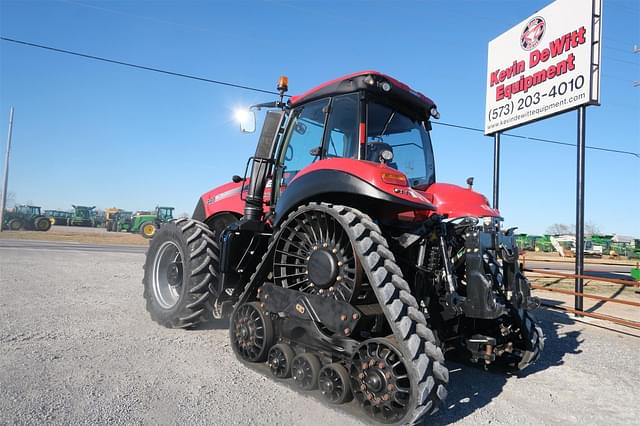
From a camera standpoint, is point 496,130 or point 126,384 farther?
point 496,130

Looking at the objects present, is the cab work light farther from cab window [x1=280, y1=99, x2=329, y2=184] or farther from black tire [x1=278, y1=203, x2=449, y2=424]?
cab window [x1=280, y1=99, x2=329, y2=184]

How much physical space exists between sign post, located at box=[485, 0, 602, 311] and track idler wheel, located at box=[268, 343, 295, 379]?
6.91 meters

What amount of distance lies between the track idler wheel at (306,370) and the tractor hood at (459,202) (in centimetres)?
180

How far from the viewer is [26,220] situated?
108 feet

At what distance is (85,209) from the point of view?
135ft

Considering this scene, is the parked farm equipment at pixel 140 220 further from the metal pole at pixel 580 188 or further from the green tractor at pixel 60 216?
the metal pole at pixel 580 188

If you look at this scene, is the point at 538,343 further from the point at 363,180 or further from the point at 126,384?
the point at 126,384

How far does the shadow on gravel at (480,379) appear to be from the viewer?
3.28 meters

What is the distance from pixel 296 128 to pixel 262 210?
104cm

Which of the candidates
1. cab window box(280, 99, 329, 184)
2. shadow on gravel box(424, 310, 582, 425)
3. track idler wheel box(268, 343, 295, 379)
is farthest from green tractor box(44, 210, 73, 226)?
shadow on gravel box(424, 310, 582, 425)

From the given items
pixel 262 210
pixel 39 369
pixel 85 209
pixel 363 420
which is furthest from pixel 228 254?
pixel 85 209

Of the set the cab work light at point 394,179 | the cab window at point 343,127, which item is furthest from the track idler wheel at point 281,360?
the cab window at point 343,127

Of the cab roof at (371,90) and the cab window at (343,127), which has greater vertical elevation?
the cab roof at (371,90)

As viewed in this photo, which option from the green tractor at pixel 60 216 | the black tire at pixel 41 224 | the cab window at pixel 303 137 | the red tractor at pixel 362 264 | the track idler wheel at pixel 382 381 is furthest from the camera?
the green tractor at pixel 60 216
